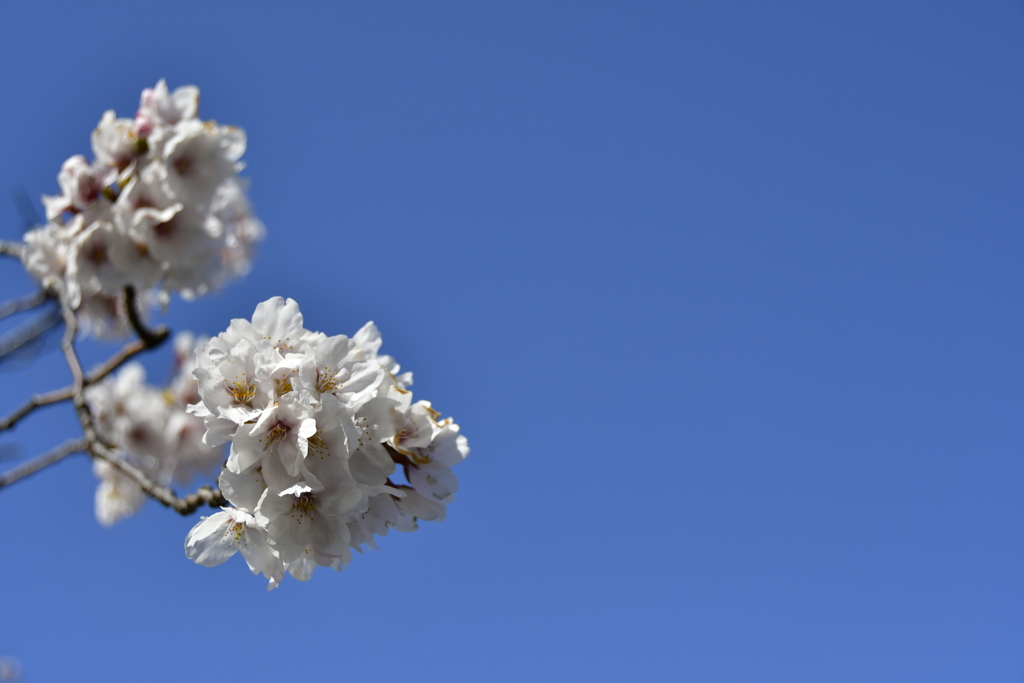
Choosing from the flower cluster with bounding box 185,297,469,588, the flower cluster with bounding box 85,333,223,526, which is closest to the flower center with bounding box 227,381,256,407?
the flower cluster with bounding box 185,297,469,588

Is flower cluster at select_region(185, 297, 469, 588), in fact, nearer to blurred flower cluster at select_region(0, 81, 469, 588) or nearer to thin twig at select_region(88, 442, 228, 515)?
blurred flower cluster at select_region(0, 81, 469, 588)

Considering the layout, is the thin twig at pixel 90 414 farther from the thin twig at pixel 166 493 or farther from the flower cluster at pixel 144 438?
the flower cluster at pixel 144 438

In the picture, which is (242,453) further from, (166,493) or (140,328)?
(140,328)

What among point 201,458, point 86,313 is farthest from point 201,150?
point 201,458

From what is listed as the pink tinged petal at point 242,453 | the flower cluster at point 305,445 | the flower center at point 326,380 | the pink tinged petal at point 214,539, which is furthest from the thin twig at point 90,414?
the flower center at point 326,380

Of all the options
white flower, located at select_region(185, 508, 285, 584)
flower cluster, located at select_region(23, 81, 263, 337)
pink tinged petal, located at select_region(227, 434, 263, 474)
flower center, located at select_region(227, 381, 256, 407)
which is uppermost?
flower cluster, located at select_region(23, 81, 263, 337)

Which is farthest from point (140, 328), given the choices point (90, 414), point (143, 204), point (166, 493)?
point (166, 493)
